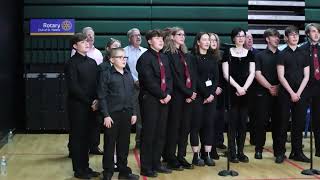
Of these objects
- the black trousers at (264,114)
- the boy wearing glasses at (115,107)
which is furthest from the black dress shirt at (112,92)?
the black trousers at (264,114)

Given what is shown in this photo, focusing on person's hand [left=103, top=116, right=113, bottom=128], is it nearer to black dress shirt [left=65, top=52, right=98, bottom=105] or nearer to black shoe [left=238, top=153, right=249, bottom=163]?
black dress shirt [left=65, top=52, right=98, bottom=105]

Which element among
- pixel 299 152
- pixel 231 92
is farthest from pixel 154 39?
pixel 299 152

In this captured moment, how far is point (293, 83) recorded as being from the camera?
5598mm

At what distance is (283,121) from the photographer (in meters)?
5.64

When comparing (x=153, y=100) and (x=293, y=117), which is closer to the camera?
(x=153, y=100)

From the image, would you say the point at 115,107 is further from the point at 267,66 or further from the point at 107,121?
the point at 267,66

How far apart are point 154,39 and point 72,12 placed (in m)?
3.53

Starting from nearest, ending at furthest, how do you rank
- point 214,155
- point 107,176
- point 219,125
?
point 107,176, point 214,155, point 219,125

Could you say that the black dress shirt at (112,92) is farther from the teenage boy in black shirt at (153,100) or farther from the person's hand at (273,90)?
the person's hand at (273,90)

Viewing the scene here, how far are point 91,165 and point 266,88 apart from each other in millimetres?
2357

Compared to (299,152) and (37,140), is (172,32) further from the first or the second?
(37,140)

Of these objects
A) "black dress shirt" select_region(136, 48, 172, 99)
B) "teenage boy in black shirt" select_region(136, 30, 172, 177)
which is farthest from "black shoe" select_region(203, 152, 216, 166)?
"black dress shirt" select_region(136, 48, 172, 99)

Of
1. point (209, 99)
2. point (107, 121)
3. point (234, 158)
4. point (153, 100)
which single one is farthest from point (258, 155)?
point (107, 121)

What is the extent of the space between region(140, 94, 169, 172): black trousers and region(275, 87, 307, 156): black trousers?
5.23 feet
